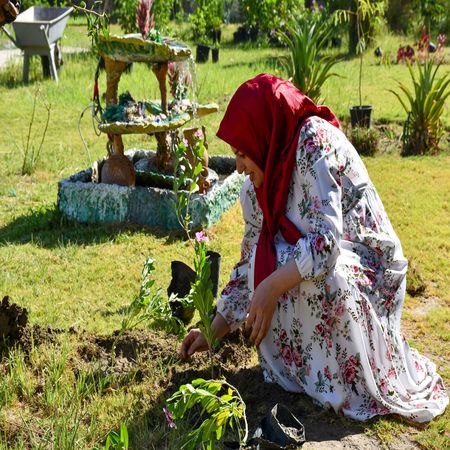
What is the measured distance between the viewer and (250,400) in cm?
312

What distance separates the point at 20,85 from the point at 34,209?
218 inches

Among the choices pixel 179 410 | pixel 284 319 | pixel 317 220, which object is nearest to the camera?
pixel 179 410

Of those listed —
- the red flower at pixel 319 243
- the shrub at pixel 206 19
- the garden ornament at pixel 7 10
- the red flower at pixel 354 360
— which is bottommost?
the red flower at pixel 354 360

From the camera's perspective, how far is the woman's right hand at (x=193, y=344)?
3.23 meters

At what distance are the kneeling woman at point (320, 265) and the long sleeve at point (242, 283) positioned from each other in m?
0.05

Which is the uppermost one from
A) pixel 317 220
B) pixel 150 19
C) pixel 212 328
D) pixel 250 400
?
pixel 150 19

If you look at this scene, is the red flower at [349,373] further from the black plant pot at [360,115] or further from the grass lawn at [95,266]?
the black plant pot at [360,115]

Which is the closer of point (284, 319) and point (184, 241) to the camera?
point (284, 319)

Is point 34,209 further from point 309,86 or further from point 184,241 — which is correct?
point 309,86

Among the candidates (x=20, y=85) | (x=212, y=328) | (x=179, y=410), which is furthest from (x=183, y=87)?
(x=20, y=85)

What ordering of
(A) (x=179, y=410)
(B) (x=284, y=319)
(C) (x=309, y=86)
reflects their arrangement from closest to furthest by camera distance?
(A) (x=179, y=410) → (B) (x=284, y=319) → (C) (x=309, y=86)

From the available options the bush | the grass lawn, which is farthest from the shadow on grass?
the bush

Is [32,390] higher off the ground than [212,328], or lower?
lower

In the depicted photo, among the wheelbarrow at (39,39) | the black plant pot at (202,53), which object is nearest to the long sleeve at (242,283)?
the wheelbarrow at (39,39)
